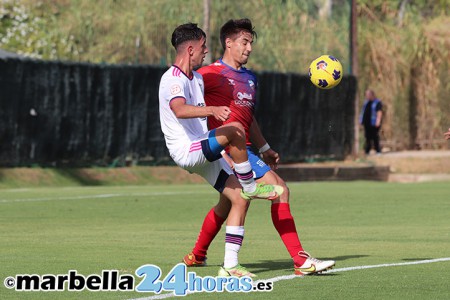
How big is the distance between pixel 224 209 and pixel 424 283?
2287 millimetres

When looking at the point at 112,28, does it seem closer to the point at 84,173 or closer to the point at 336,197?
the point at 84,173

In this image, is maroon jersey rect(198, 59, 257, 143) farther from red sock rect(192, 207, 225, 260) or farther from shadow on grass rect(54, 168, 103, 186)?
shadow on grass rect(54, 168, 103, 186)

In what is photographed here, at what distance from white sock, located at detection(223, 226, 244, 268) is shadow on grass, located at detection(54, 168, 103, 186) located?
63.6ft

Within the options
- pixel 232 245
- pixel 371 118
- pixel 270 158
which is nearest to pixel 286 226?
pixel 232 245

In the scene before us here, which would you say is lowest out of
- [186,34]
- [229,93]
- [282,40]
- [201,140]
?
[201,140]

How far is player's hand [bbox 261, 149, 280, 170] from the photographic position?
13.3 meters

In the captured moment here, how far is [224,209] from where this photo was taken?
42.5 feet

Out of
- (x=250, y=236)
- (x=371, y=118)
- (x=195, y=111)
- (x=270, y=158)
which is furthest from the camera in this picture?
(x=371, y=118)

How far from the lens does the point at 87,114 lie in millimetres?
32031

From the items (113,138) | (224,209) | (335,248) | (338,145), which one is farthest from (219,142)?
(338,145)

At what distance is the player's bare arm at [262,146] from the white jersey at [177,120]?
89 cm

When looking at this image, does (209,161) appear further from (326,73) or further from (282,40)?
(282,40)

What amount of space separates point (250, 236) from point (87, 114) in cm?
1523

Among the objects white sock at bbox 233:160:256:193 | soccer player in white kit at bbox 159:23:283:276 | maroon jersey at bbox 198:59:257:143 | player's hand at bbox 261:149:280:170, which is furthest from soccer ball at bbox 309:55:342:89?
white sock at bbox 233:160:256:193
